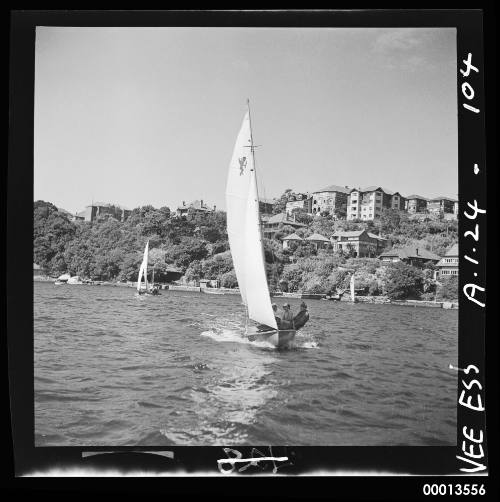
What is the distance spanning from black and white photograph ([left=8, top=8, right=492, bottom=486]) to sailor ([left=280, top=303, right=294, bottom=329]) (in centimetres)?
3

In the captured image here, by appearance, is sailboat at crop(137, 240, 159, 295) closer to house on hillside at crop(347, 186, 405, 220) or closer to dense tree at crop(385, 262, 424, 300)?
house on hillside at crop(347, 186, 405, 220)

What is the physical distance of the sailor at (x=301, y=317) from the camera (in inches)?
180

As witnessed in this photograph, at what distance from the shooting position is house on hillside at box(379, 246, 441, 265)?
445cm

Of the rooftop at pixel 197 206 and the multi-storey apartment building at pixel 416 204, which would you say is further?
the rooftop at pixel 197 206

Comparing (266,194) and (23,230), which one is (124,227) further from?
(266,194)

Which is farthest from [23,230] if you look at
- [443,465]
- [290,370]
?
[443,465]

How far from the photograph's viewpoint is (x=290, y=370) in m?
4.46

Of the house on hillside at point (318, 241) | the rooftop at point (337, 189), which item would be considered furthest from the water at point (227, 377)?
the rooftop at point (337, 189)

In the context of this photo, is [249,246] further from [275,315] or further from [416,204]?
[416,204]

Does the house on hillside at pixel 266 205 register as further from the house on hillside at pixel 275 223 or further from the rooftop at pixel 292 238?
the rooftop at pixel 292 238

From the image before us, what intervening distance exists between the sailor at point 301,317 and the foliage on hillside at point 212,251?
0.23 meters

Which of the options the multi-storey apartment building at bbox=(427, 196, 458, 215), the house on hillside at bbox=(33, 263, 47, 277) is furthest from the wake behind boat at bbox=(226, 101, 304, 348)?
the house on hillside at bbox=(33, 263, 47, 277)

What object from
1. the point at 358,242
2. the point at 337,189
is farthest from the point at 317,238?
the point at 337,189

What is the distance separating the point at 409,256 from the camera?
4.64m
